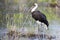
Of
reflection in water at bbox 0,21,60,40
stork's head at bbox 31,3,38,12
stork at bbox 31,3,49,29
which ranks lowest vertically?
reflection in water at bbox 0,21,60,40

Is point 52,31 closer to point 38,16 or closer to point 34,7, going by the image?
point 38,16

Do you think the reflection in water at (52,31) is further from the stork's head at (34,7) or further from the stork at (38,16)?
the stork's head at (34,7)

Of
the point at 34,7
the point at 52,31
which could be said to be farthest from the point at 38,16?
the point at 52,31

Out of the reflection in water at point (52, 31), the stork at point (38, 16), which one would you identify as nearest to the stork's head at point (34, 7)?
the stork at point (38, 16)

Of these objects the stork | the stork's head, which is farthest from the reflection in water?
the stork's head

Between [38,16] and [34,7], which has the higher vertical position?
[34,7]

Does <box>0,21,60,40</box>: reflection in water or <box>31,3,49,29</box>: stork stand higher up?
<box>31,3,49,29</box>: stork

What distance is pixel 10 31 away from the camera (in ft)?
10.2

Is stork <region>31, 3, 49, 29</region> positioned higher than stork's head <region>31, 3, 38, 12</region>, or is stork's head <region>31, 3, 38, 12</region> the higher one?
stork's head <region>31, 3, 38, 12</region>

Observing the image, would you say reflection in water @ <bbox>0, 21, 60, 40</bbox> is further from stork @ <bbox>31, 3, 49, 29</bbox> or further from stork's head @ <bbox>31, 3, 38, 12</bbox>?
stork's head @ <bbox>31, 3, 38, 12</bbox>

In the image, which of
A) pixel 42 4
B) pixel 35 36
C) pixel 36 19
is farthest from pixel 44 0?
pixel 35 36

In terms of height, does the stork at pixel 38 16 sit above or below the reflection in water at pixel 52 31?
above

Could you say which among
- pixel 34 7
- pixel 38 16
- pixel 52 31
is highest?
pixel 34 7

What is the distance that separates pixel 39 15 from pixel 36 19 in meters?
0.06
